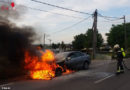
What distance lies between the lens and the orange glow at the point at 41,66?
7.59m

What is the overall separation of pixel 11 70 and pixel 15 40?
1732 mm

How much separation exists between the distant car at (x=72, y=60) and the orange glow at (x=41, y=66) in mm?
443

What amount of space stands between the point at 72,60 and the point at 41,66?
2.12 metres

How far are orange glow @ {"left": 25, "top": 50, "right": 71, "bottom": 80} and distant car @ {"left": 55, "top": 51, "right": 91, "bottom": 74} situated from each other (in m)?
0.44

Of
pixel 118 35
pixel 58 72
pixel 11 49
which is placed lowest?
pixel 58 72

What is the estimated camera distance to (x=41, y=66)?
8070 millimetres

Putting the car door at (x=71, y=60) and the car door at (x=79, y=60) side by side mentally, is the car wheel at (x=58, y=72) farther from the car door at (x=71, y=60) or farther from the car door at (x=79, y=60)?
the car door at (x=79, y=60)

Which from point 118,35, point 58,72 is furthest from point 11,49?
point 118,35

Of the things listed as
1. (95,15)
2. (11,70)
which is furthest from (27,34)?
(95,15)

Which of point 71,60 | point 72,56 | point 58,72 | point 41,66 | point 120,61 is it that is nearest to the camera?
point 41,66

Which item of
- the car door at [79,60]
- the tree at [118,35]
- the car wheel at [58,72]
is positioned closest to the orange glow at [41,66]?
the car wheel at [58,72]

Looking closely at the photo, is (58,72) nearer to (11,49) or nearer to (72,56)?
(72,56)

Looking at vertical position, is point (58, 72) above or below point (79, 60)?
below

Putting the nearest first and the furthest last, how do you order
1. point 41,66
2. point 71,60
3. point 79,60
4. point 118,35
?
point 41,66 < point 71,60 < point 79,60 < point 118,35
